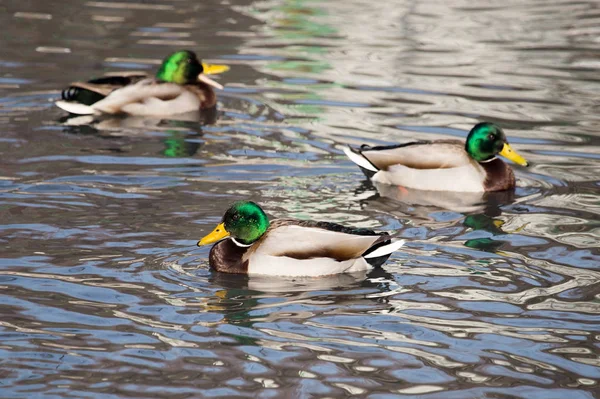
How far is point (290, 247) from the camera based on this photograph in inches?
328

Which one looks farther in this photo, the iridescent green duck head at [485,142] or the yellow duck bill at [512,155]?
the yellow duck bill at [512,155]

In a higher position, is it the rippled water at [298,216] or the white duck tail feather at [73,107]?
the white duck tail feather at [73,107]

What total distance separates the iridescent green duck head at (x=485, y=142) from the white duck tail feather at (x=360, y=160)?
981 millimetres

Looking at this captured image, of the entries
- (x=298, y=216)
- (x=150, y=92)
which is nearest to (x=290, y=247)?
(x=298, y=216)

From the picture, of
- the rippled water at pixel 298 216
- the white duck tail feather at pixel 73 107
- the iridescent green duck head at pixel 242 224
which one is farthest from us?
the white duck tail feather at pixel 73 107

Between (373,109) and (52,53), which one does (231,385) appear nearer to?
(373,109)

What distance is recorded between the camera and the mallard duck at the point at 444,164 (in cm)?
1127

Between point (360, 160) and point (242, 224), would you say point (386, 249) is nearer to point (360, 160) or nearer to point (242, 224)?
point (242, 224)

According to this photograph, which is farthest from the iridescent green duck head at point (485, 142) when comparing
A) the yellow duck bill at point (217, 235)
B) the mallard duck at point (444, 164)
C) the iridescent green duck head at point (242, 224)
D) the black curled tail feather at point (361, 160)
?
the yellow duck bill at point (217, 235)

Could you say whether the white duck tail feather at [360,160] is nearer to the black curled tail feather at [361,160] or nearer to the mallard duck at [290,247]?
the black curled tail feather at [361,160]

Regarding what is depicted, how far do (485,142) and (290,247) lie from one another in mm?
3697

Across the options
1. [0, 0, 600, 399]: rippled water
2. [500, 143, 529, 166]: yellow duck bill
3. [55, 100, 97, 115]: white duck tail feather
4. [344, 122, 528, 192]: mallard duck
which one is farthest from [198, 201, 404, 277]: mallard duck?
[55, 100, 97, 115]: white duck tail feather

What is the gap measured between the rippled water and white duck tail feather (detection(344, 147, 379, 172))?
18 cm

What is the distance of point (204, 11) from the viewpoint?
20.9m
